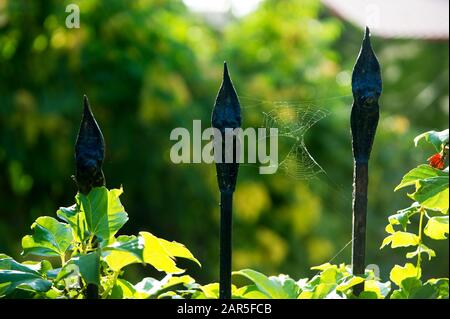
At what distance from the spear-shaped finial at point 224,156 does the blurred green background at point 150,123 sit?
3075 millimetres

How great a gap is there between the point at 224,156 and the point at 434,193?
0.31 meters

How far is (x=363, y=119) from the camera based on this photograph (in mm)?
1087

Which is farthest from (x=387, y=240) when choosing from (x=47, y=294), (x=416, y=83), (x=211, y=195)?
(x=416, y=83)

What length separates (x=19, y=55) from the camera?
14.4ft

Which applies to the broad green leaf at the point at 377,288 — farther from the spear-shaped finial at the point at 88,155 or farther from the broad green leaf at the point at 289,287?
the spear-shaped finial at the point at 88,155

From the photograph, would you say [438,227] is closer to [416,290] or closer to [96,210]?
[416,290]

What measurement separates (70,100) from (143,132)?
18.9 inches

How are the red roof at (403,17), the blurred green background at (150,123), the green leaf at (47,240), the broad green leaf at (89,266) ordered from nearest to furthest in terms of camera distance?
the broad green leaf at (89,266), the green leaf at (47,240), the blurred green background at (150,123), the red roof at (403,17)

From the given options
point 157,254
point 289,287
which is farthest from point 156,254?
point 289,287

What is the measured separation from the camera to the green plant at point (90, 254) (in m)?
0.93

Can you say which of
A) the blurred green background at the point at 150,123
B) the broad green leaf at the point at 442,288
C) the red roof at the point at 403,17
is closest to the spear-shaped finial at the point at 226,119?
the broad green leaf at the point at 442,288

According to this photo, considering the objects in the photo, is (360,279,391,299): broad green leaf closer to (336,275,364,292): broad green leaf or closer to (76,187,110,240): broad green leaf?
(336,275,364,292): broad green leaf

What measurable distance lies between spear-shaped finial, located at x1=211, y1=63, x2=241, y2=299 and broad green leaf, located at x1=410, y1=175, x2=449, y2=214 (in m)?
0.27
